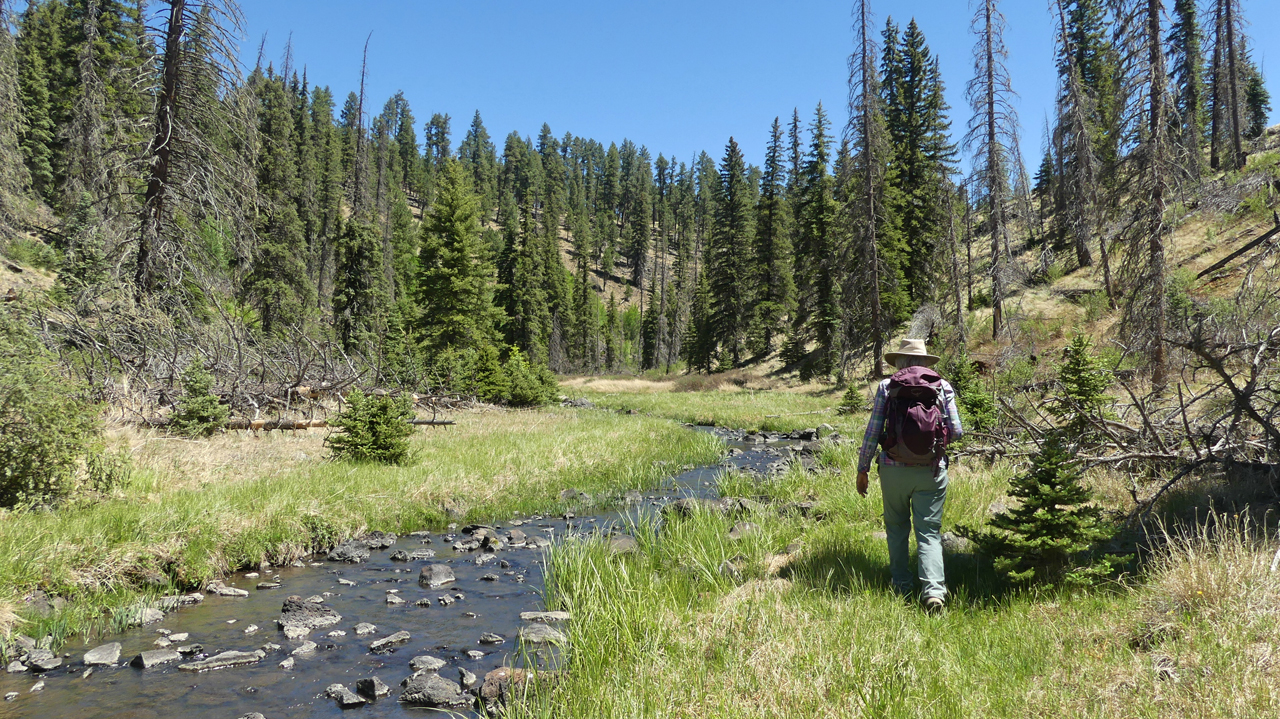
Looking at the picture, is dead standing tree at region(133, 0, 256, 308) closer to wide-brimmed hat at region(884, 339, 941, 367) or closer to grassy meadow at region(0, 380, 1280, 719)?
grassy meadow at region(0, 380, 1280, 719)

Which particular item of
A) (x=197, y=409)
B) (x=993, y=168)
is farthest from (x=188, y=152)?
(x=993, y=168)

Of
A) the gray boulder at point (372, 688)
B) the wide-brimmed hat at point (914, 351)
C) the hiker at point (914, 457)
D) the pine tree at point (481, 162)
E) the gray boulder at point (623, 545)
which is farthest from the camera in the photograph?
the pine tree at point (481, 162)

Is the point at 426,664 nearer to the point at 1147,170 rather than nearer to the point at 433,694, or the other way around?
the point at 433,694

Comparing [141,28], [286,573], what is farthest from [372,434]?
[141,28]

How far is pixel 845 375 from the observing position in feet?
105

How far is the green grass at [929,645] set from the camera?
332 cm

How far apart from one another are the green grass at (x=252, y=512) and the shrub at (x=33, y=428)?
1.43 feet

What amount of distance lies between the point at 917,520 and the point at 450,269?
3232 cm

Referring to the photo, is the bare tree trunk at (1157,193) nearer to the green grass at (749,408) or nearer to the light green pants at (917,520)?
the light green pants at (917,520)

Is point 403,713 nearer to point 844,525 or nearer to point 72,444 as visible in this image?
point 844,525

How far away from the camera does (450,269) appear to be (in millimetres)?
34406

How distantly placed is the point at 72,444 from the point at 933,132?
40.3 meters

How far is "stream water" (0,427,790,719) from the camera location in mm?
4766

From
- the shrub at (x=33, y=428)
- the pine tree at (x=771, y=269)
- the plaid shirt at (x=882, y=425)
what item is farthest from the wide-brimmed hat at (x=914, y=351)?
the pine tree at (x=771, y=269)
